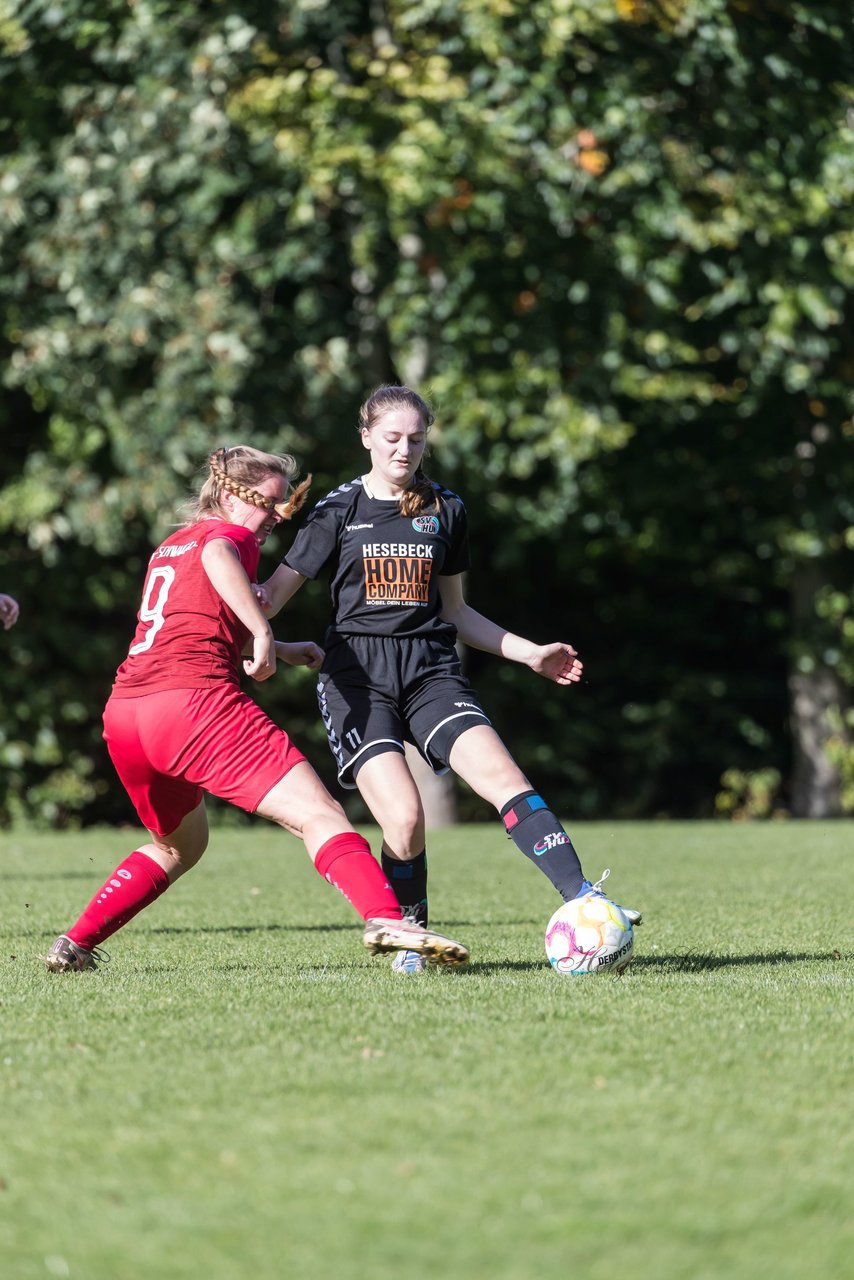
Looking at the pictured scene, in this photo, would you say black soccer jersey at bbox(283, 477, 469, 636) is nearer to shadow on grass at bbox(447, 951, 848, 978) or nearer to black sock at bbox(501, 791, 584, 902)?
black sock at bbox(501, 791, 584, 902)

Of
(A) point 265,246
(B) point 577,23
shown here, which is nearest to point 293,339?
(A) point 265,246

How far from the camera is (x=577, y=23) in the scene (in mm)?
13383

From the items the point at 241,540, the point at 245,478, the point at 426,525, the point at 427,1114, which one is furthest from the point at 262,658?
the point at 427,1114

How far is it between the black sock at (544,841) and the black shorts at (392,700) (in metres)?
0.29

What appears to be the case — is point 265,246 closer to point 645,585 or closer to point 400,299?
point 400,299

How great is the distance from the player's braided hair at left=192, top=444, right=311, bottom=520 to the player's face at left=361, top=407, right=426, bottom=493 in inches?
11.6

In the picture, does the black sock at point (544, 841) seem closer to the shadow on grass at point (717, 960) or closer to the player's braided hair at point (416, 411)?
the shadow on grass at point (717, 960)

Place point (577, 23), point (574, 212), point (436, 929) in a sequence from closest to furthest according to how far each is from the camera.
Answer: point (436, 929) < point (577, 23) < point (574, 212)

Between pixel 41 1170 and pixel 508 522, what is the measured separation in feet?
43.3

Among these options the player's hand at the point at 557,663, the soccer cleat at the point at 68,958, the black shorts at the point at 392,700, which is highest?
the black shorts at the point at 392,700

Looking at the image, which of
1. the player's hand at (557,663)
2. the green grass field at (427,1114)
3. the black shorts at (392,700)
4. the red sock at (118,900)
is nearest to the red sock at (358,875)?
the green grass field at (427,1114)

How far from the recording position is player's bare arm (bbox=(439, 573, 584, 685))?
591 centimetres

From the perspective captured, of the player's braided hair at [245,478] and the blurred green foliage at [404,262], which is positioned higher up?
the player's braided hair at [245,478]

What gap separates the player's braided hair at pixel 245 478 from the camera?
5625 mm
